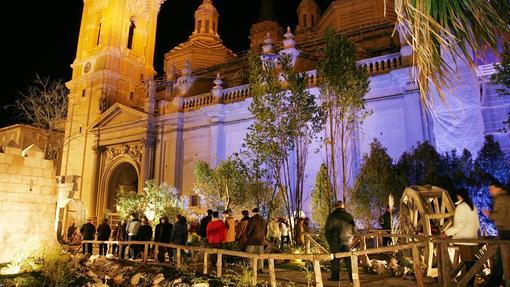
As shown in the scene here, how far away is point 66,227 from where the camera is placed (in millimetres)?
18172

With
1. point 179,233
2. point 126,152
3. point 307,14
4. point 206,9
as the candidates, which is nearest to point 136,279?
point 179,233

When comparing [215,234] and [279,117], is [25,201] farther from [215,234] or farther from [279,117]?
[279,117]

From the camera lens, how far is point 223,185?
17.2 m

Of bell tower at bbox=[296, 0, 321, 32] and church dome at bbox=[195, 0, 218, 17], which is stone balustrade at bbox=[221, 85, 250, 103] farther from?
church dome at bbox=[195, 0, 218, 17]

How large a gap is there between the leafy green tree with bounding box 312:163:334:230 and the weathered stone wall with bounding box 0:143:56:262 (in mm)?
8905

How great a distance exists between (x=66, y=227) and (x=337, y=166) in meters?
13.3

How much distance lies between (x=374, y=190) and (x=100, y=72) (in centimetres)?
2337

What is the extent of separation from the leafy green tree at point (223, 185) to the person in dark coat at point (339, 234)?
30.4 feet

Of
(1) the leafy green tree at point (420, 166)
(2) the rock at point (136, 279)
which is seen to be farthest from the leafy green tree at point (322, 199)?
(2) the rock at point (136, 279)

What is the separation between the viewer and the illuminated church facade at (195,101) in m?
15.4

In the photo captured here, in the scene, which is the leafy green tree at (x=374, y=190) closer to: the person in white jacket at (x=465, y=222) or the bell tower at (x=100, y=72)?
the person in white jacket at (x=465, y=222)

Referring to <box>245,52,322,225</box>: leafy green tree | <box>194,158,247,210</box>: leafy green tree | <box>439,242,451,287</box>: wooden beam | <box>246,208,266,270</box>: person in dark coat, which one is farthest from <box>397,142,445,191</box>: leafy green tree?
<box>194,158,247,210</box>: leafy green tree

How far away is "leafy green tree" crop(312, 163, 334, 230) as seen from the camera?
13625 mm

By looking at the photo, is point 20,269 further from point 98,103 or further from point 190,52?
point 190,52
